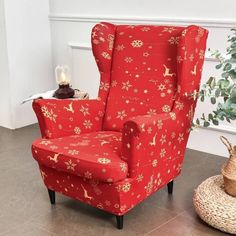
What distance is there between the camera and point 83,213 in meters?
2.36

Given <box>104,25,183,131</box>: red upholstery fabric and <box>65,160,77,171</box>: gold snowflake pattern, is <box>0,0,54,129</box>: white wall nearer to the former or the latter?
<box>104,25,183,131</box>: red upholstery fabric

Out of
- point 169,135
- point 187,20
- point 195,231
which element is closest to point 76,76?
point 187,20

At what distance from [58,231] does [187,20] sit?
5.94 feet

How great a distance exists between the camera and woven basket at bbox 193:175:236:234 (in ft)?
6.77

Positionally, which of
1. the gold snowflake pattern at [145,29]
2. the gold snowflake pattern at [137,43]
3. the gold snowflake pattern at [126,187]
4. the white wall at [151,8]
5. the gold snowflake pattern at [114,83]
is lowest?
the gold snowflake pattern at [126,187]

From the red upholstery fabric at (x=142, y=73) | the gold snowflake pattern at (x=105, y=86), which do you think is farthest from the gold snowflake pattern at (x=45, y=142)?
the gold snowflake pattern at (x=105, y=86)

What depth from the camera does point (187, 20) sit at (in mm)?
3154

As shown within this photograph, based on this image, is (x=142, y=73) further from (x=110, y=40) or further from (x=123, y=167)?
(x=123, y=167)

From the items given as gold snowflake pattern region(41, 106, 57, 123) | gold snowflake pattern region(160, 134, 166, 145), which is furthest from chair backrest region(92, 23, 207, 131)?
gold snowflake pattern region(41, 106, 57, 123)

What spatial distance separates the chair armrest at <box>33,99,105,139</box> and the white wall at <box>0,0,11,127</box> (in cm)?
149

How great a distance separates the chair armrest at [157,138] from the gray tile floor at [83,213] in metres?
0.24

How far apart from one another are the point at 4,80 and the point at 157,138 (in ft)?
6.87

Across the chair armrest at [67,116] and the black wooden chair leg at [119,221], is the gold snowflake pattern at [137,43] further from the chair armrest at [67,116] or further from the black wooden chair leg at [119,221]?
the black wooden chair leg at [119,221]

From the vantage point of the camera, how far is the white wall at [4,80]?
3.67 meters
